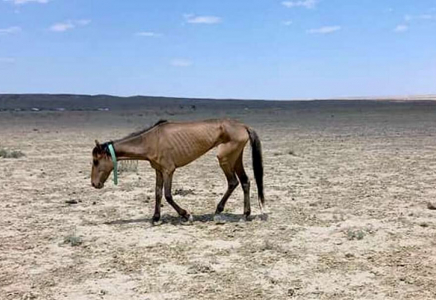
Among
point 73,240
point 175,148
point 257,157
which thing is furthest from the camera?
point 257,157

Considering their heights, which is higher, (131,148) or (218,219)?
(131,148)

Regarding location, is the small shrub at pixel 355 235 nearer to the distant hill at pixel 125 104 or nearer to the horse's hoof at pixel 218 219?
the horse's hoof at pixel 218 219

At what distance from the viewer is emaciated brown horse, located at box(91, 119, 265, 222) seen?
30.5 feet

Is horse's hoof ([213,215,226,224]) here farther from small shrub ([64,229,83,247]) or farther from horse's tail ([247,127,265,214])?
small shrub ([64,229,83,247])

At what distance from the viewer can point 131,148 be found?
30.6 feet

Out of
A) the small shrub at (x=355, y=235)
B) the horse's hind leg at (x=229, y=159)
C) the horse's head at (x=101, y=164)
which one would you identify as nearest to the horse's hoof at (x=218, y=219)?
the horse's hind leg at (x=229, y=159)

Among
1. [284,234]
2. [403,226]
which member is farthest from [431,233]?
[284,234]

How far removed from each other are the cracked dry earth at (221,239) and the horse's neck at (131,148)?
106 centimetres

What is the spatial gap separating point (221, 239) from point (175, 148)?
1.82 metres

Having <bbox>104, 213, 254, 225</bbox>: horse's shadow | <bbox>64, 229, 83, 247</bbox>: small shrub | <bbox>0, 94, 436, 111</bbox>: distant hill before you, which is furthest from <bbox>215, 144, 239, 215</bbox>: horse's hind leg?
<bbox>0, 94, 436, 111</bbox>: distant hill

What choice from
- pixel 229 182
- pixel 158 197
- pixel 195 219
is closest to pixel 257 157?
pixel 229 182

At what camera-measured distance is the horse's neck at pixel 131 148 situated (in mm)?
9289

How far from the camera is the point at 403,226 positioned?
8.85m

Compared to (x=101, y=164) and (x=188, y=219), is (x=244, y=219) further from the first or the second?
(x=101, y=164)
